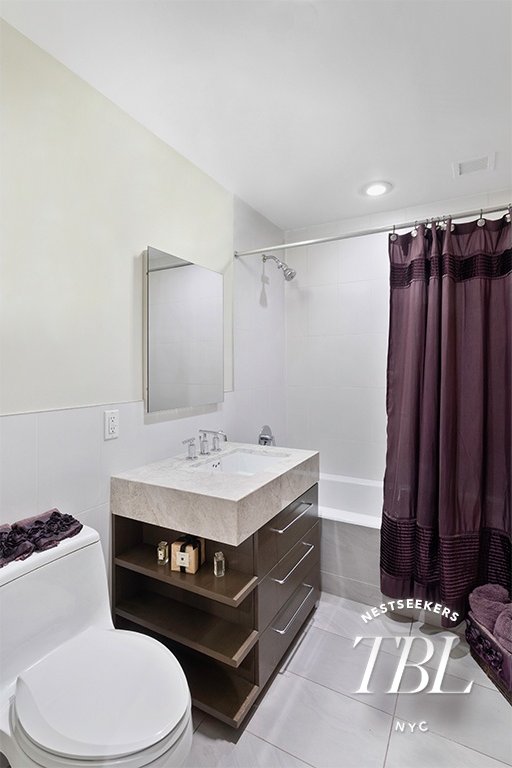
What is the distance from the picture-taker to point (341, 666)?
179 centimetres

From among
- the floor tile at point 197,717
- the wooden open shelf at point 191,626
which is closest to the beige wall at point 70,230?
the wooden open shelf at point 191,626

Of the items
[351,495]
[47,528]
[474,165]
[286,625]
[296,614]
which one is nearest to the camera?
[47,528]

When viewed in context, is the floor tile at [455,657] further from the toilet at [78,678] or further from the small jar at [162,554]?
the toilet at [78,678]

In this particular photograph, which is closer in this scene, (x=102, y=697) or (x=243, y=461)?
(x=102, y=697)

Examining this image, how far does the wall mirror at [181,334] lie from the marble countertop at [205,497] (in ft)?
→ 1.16

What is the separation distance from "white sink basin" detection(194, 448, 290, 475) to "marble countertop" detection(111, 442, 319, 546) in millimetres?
131

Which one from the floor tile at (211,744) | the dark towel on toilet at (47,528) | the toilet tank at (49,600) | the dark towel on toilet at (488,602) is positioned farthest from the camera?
the dark towel on toilet at (488,602)

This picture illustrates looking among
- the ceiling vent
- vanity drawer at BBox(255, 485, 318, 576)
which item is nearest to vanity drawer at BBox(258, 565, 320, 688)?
vanity drawer at BBox(255, 485, 318, 576)

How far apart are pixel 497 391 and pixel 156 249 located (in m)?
1.72

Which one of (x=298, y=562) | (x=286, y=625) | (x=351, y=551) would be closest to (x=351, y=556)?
(x=351, y=551)

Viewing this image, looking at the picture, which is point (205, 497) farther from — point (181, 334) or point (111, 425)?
point (181, 334)

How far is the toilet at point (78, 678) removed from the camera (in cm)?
90

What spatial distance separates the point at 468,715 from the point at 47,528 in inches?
68.7

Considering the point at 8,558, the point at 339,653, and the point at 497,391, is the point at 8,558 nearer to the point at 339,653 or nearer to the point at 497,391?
the point at 339,653
